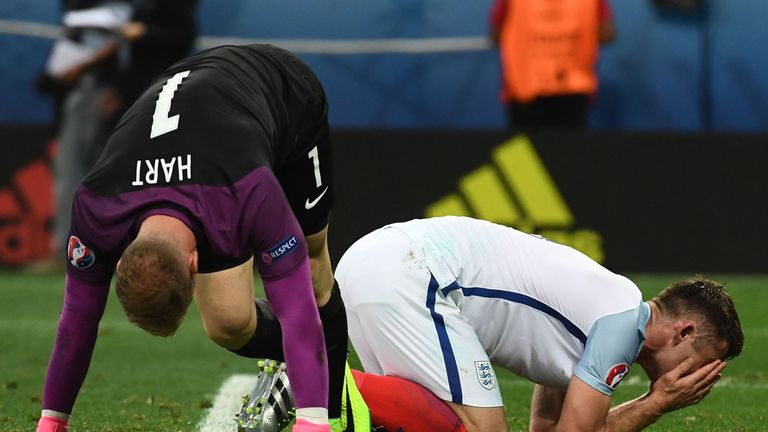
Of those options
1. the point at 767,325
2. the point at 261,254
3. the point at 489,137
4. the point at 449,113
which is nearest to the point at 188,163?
the point at 261,254

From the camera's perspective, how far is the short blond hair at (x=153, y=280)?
3.82m

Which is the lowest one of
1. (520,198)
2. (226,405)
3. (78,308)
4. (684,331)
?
(520,198)

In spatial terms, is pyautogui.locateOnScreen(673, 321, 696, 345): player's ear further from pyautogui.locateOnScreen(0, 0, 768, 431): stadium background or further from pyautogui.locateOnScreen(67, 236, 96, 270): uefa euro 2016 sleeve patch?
pyautogui.locateOnScreen(0, 0, 768, 431): stadium background

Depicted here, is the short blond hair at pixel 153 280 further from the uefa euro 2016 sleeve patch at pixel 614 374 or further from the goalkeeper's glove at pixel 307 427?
the uefa euro 2016 sleeve patch at pixel 614 374

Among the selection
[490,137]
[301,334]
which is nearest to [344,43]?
[490,137]

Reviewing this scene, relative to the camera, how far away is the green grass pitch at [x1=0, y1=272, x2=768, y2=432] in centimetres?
575

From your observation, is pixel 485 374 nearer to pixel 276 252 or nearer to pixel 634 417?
pixel 634 417

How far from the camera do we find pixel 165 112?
4.32 meters

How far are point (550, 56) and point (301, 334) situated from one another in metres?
6.99

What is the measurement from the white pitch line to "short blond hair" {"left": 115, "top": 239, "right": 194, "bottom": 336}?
69.6 inches

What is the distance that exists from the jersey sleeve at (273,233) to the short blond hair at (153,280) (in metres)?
0.29

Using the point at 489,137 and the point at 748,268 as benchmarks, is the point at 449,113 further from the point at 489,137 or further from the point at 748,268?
the point at 748,268

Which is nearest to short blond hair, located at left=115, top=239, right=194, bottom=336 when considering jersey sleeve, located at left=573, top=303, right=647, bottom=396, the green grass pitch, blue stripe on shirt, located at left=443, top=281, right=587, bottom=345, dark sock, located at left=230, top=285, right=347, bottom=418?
dark sock, located at left=230, top=285, right=347, bottom=418

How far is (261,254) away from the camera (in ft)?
13.6
